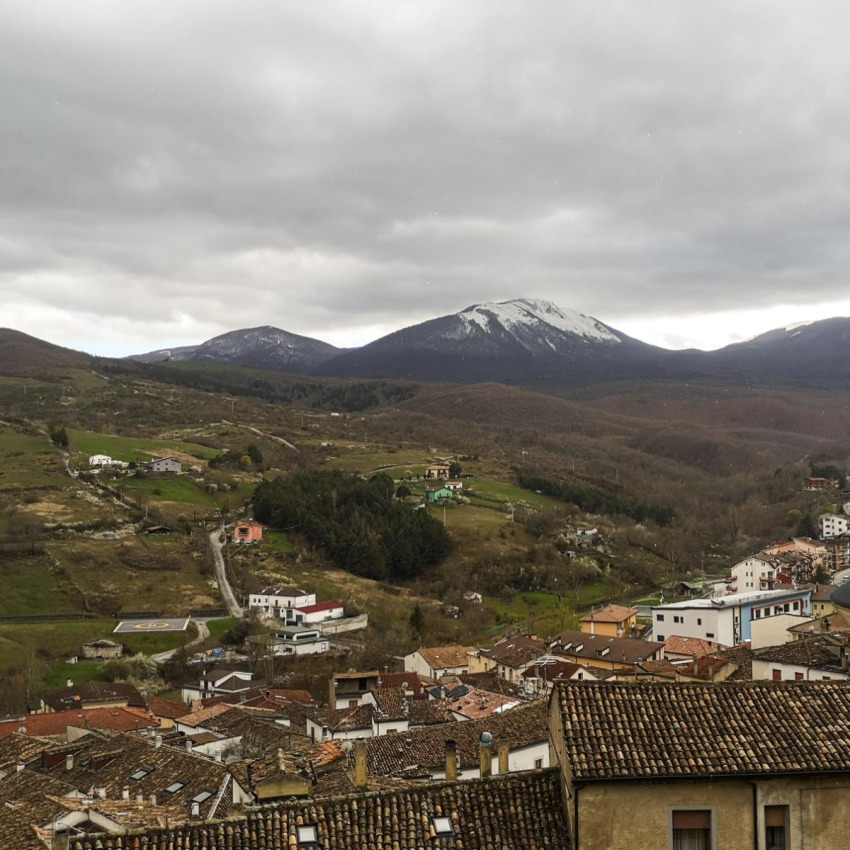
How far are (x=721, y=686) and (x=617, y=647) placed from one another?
4572 cm

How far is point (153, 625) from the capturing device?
69.8 m

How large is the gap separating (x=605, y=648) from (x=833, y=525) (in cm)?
6733

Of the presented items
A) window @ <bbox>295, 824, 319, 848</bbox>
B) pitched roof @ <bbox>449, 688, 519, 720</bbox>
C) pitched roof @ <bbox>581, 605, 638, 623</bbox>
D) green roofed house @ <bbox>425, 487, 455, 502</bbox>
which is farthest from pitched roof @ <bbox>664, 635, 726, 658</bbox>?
green roofed house @ <bbox>425, 487, 455, 502</bbox>

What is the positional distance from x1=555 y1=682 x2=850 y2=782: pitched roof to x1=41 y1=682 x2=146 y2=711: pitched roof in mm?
41206

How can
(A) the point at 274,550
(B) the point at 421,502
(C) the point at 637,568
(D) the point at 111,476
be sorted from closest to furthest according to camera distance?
1. (A) the point at 274,550
2. (C) the point at 637,568
3. (D) the point at 111,476
4. (B) the point at 421,502

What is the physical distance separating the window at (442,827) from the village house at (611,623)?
5779 centimetres

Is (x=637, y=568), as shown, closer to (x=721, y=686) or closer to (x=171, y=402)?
(x=721, y=686)

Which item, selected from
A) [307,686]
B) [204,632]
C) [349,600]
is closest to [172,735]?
[307,686]

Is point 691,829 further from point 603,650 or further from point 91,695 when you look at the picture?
point 603,650

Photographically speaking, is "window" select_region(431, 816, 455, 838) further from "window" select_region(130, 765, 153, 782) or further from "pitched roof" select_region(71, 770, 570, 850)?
"window" select_region(130, 765, 153, 782)

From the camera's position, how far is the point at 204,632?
69.8m

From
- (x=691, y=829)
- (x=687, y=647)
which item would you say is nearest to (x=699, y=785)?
(x=691, y=829)

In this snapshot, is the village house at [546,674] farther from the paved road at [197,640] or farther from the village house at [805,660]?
the paved road at [197,640]

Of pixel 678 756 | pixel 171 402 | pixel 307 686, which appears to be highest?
pixel 171 402
